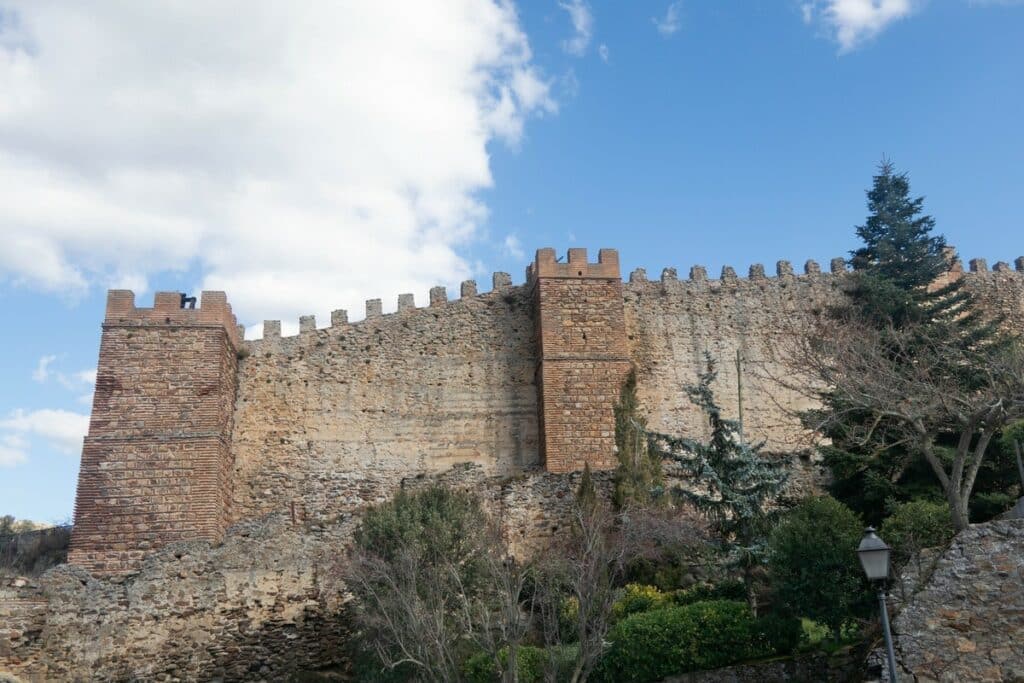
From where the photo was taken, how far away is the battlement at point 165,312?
2594cm

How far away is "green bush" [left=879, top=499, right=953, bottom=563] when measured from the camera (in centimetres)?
1407

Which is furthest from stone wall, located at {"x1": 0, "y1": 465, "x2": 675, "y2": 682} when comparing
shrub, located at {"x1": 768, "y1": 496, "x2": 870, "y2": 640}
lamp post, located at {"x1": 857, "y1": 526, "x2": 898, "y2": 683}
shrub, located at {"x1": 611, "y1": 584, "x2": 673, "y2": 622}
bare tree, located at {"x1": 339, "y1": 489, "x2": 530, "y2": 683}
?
lamp post, located at {"x1": 857, "y1": 526, "x2": 898, "y2": 683}

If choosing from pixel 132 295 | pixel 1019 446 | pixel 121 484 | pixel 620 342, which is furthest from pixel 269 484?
pixel 1019 446

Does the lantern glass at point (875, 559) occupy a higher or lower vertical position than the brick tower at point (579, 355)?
lower

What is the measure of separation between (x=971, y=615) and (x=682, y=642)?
4860mm

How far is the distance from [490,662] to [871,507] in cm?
847

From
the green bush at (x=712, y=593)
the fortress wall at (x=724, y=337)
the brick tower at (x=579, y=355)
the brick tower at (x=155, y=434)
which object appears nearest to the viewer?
the green bush at (x=712, y=593)

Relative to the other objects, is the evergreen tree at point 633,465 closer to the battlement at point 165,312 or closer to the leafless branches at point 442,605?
the leafless branches at point 442,605

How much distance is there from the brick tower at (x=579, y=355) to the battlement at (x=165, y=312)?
8.87m

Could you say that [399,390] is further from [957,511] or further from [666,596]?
[957,511]

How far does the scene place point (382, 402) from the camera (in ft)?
93.1

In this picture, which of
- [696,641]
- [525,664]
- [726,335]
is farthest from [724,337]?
[525,664]

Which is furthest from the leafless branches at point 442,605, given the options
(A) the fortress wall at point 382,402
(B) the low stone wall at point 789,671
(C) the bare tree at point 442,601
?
(A) the fortress wall at point 382,402

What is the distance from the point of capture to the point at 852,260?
102ft
